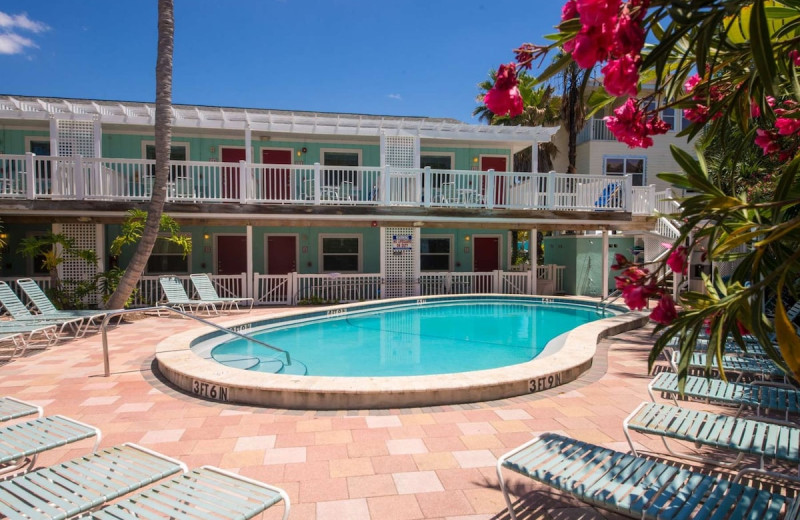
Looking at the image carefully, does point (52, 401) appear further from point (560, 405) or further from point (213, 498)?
point (560, 405)

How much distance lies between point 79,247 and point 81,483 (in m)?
13.7

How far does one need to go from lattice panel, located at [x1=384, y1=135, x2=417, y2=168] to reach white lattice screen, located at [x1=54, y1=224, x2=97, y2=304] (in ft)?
30.4

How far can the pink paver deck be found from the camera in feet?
10.8

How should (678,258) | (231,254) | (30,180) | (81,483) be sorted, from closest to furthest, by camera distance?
(678,258)
(81,483)
(30,180)
(231,254)

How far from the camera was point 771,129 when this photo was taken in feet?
9.57

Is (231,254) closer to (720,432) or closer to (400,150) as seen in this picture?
(400,150)

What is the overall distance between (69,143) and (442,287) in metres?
12.5

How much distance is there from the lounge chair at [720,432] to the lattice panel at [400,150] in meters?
13.2

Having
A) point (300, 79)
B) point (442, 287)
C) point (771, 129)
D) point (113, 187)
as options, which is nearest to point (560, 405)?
point (771, 129)

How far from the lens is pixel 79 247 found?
13.9 metres

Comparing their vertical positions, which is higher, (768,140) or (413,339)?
(768,140)

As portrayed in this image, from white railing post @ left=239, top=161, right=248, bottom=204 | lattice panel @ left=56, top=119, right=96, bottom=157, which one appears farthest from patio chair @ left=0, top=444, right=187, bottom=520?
lattice panel @ left=56, top=119, right=96, bottom=157

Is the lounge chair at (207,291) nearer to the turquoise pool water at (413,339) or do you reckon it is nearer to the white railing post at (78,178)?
the turquoise pool water at (413,339)

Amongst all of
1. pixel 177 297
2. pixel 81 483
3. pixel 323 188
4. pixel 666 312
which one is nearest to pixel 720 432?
pixel 666 312
